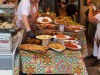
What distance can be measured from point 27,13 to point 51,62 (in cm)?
101

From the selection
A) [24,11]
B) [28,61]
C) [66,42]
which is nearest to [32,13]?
[24,11]

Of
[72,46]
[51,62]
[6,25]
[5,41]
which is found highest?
[6,25]

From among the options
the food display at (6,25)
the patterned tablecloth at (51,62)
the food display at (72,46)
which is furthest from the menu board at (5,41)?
the food display at (72,46)

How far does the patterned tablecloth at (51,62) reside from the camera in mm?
3543

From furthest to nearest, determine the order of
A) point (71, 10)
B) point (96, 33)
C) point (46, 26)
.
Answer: point (71, 10)
point (96, 33)
point (46, 26)

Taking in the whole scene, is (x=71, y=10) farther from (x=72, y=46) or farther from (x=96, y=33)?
(x=72, y=46)

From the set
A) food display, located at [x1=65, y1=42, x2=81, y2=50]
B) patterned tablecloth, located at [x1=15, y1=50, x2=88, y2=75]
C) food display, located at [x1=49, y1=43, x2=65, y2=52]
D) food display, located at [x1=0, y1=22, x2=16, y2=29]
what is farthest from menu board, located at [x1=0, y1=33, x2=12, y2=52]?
food display, located at [x1=65, y1=42, x2=81, y2=50]

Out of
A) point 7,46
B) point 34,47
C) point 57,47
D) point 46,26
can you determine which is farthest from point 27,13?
point 46,26

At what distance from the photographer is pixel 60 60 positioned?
3559 millimetres

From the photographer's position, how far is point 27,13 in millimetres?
4195

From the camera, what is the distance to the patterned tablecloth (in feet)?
11.6

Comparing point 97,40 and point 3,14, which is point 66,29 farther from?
point 3,14

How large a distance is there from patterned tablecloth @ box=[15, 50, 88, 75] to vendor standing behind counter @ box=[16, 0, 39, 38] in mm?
440

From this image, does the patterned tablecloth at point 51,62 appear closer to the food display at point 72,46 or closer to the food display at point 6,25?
the food display at point 72,46
